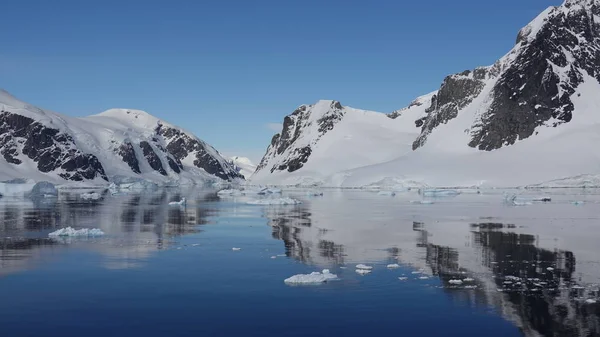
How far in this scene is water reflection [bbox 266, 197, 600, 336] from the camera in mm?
15133

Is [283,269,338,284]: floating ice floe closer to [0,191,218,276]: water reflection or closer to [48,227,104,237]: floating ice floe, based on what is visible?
[0,191,218,276]: water reflection

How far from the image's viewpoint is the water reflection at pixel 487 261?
49.6 ft

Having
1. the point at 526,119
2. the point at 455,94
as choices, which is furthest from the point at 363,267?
the point at 455,94

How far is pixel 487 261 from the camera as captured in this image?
23.3m

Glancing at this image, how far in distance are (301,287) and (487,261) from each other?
28.5ft

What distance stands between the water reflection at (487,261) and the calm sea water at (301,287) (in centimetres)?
6

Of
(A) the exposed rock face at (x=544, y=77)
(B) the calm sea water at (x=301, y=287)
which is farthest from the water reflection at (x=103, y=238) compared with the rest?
(A) the exposed rock face at (x=544, y=77)

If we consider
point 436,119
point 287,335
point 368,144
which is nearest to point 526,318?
point 287,335

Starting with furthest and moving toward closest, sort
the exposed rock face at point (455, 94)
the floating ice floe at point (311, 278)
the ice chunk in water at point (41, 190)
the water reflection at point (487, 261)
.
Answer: the exposed rock face at point (455, 94) < the ice chunk in water at point (41, 190) < the floating ice floe at point (311, 278) < the water reflection at point (487, 261)

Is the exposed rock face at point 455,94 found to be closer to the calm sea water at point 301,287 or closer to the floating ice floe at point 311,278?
the calm sea water at point 301,287

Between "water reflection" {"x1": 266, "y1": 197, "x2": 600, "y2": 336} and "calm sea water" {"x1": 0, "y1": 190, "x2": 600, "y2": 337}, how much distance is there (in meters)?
0.06

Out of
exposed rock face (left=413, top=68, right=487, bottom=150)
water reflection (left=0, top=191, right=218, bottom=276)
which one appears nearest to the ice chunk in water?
water reflection (left=0, top=191, right=218, bottom=276)

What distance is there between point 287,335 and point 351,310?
2699 millimetres

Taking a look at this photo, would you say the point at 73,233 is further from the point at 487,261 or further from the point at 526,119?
the point at 526,119
